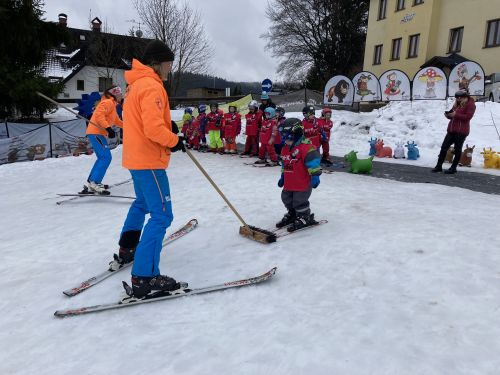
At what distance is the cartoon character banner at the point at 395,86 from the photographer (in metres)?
17.1

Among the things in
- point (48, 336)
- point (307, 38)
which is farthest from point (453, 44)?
point (48, 336)

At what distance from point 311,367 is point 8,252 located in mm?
4088

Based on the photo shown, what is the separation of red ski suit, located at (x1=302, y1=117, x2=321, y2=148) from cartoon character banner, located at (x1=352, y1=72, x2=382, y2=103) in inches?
359

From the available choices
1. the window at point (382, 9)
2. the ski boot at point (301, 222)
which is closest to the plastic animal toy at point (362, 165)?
the ski boot at point (301, 222)

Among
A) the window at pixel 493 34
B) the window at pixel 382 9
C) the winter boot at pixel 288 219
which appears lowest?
the winter boot at pixel 288 219

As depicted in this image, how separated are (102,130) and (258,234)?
407cm

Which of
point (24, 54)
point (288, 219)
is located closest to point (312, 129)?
point (288, 219)

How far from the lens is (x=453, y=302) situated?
3.12 m

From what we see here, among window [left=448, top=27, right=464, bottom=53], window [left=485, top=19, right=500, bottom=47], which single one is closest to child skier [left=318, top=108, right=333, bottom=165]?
window [left=485, top=19, right=500, bottom=47]

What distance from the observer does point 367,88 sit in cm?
1817

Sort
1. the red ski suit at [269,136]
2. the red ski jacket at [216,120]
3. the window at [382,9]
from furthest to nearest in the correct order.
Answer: the window at [382,9] < the red ski jacket at [216,120] < the red ski suit at [269,136]

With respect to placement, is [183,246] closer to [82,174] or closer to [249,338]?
[249,338]

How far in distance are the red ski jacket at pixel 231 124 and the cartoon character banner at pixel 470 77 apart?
9.36m

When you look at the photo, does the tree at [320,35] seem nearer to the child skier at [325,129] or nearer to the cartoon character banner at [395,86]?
the cartoon character banner at [395,86]
